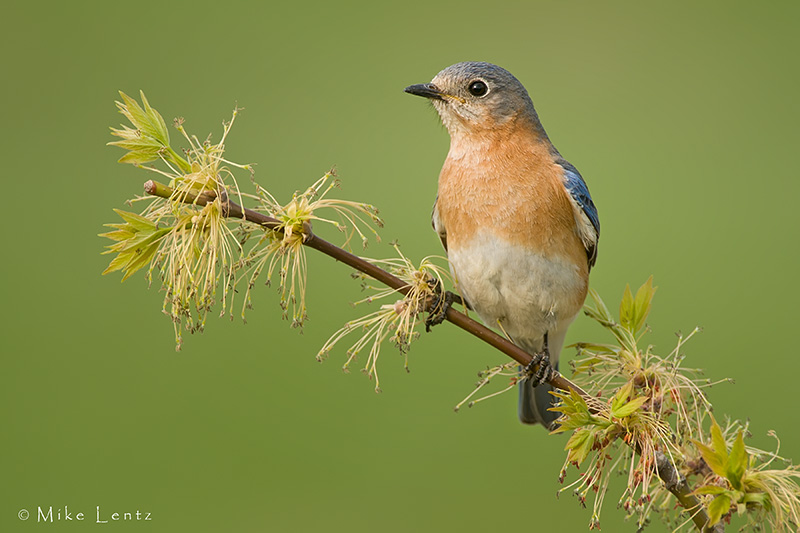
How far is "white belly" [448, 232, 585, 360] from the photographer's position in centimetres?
434

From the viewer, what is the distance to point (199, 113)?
10.6m

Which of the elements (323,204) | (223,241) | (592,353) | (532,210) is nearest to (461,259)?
(532,210)

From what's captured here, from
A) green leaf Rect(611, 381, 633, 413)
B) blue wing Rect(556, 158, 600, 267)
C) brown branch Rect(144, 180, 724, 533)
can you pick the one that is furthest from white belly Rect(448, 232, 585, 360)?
green leaf Rect(611, 381, 633, 413)

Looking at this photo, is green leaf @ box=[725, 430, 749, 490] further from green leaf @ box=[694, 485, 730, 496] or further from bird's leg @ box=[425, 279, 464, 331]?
bird's leg @ box=[425, 279, 464, 331]

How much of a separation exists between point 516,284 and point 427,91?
1121mm

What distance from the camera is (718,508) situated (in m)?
2.42

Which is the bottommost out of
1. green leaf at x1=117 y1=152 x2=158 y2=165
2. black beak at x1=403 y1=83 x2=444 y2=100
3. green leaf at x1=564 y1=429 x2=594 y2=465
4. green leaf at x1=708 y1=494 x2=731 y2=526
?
green leaf at x1=708 y1=494 x2=731 y2=526

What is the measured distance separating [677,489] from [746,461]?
240mm

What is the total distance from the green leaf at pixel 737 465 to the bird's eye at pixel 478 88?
2.59m

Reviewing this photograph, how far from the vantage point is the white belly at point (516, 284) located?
4340mm

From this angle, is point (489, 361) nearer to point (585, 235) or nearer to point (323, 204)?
point (585, 235)

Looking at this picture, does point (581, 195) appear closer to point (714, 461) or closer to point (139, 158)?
point (714, 461)

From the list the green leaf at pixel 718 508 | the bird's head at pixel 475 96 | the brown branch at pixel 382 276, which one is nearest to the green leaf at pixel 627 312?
the brown branch at pixel 382 276

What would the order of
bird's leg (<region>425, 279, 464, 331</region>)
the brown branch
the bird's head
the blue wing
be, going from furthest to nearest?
the bird's head, the blue wing, bird's leg (<region>425, 279, 464, 331</region>), the brown branch
